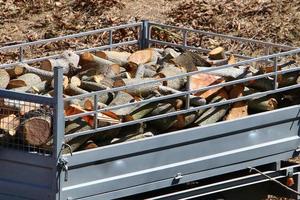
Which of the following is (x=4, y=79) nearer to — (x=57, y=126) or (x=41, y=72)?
(x=41, y=72)

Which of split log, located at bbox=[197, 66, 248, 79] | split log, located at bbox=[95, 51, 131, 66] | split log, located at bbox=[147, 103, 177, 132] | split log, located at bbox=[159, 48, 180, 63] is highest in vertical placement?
split log, located at bbox=[197, 66, 248, 79]

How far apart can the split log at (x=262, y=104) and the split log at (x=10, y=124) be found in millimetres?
1765

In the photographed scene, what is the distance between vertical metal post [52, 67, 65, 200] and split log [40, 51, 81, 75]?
1.59 meters

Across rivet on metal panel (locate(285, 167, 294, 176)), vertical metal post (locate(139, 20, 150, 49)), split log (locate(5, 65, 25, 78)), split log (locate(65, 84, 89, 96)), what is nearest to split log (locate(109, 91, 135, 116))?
split log (locate(65, 84, 89, 96))

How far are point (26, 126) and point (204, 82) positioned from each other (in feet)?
4.87

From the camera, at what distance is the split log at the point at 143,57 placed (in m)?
7.38

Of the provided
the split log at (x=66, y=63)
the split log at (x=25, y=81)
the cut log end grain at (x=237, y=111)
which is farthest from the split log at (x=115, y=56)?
the cut log end grain at (x=237, y=111)

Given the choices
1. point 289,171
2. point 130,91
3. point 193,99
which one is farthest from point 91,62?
point 289,171

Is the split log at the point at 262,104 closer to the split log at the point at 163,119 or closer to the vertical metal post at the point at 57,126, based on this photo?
the split log at the point at 163,119

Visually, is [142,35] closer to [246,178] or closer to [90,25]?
[246,178]

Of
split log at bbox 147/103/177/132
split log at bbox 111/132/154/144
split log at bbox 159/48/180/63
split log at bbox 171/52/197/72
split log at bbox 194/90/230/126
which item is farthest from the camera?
split log at bbox 159/48/180/63

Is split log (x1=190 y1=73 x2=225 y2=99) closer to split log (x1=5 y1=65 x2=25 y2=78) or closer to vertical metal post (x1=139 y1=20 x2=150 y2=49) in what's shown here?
split log (x1=5 y1=65 x2=25 y2=78)

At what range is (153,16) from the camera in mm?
12055

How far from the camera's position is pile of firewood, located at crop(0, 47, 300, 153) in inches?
225
